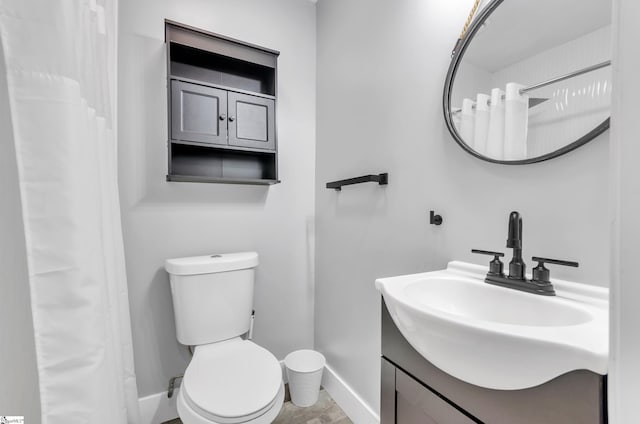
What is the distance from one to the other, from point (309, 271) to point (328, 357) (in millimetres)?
533

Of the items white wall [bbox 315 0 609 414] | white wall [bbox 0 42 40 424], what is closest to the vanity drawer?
white wall [bbox 315 0 609 414]

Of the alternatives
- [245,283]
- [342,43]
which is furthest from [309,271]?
[342,43]

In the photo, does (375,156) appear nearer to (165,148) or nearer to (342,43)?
(342,43)

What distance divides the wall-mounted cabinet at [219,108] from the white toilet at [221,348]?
47 cm

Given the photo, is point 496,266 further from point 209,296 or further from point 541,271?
point 209,296

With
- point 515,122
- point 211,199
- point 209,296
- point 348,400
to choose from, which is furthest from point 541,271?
point 211,199

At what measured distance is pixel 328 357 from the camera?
179 centimetres

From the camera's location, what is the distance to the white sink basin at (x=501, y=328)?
48cm

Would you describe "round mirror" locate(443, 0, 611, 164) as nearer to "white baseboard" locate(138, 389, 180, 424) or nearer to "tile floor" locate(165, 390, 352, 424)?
→ "tile floor" locate(165, 390, 352, 424)

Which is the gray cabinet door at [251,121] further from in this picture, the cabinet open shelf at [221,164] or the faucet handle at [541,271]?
the faucet handle at [541,271]

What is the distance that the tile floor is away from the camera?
5.04ft

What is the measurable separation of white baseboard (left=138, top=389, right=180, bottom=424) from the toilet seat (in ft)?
1.46

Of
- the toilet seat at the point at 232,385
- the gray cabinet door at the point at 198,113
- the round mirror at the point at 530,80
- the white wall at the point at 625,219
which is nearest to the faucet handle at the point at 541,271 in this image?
the round mirror at the point at 530,80

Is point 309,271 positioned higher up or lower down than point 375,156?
lower down
